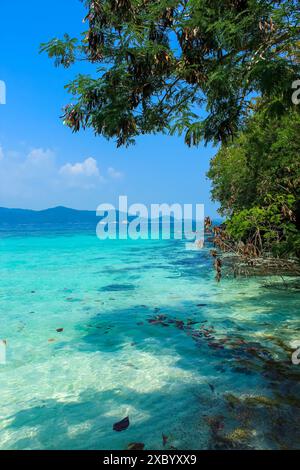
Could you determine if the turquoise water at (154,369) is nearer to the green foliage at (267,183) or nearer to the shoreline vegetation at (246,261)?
the shoreline vegetation at (246,261)

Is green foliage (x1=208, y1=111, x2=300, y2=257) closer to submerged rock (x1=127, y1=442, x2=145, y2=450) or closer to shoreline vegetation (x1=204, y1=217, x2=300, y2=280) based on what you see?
shoreline vegetation (x1=204, y1=217, x2=300, y2=280)

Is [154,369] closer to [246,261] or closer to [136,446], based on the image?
[136,446]

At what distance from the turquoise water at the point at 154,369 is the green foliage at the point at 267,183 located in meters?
1.94

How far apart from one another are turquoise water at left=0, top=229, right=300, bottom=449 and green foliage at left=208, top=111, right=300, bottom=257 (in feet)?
6.37

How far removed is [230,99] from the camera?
5.25m

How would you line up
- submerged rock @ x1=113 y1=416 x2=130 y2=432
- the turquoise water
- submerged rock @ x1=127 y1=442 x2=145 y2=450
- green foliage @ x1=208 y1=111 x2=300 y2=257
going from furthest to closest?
green foliage @ x1=208 y1=111 x2=300 y2=257 → submerged rock @ x1=113 y1=416 x2=130 y2=432 → the turquoise water → submerged rock @ x1=127 y1=442 x2=145 y2=450

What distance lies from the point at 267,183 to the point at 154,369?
34.5ft

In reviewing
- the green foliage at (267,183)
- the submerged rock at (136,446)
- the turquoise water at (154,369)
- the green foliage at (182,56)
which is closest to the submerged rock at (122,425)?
the turquoise water at (154,369)

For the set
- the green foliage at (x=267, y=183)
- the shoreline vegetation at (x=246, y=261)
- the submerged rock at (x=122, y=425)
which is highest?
the green foliage at (x=267, y=183)

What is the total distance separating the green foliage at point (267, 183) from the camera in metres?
10.9

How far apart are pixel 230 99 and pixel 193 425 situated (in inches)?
182

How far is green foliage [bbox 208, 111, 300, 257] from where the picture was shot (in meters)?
10.9

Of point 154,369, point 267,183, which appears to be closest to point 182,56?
point 154,369

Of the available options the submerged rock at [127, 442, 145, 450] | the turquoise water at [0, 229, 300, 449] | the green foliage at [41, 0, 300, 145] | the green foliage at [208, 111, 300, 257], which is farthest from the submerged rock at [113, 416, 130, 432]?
the green foliage at [208, 111, 300, 257]
